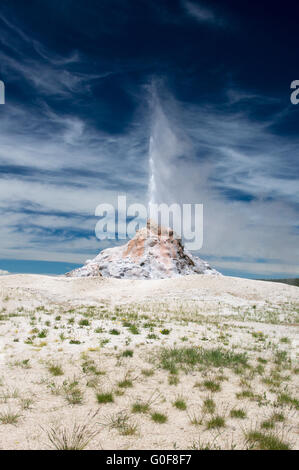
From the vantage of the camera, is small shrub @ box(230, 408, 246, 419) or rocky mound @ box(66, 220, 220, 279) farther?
rocky mound @ box(66, 220, 220, 279)

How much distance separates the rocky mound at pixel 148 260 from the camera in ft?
155

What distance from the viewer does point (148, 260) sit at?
4856cm

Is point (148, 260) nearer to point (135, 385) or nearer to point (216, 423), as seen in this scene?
point (135, 385)

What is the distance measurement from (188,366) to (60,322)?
7.47 m

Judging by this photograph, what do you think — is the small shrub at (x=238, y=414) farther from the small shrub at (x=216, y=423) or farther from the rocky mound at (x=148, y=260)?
the rocky mound at (x=148, y=260)

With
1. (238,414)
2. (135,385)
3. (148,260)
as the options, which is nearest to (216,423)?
(238,414)

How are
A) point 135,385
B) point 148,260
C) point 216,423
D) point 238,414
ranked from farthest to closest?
point 148,260, point 135,385, point 238,414, point 216,423

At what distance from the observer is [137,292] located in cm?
3241

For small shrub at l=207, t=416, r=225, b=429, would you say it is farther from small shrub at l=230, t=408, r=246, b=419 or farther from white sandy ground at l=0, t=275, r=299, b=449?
small shrub at l=230, t=408, r=246, b=419

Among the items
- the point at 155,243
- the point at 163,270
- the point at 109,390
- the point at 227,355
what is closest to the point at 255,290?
the point at 163,270

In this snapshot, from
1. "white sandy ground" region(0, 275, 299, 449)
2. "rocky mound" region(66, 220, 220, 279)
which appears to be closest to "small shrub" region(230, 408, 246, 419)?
"white sandy ground" region(0, 275, 299, 449)

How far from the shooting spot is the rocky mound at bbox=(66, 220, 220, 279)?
155 feet

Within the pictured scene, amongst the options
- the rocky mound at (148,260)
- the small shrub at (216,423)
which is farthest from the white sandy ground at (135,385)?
the rocky mound at (148,260)

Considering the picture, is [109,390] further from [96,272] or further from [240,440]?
Answer: [96,272]
